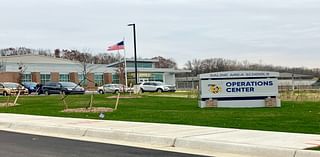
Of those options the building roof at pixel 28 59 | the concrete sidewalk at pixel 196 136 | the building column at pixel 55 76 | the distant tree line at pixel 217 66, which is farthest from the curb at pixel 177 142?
the distant tree line at pixel 217 66

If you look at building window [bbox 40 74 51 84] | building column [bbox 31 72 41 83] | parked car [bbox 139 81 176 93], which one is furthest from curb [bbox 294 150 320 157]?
building window [bbox 40 74 51 84]

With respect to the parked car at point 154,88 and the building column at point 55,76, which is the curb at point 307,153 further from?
the building column at point 55,76

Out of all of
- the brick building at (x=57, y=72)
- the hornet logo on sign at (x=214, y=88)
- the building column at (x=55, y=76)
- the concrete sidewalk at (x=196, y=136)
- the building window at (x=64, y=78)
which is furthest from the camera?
the building window at (x=64, y=78)

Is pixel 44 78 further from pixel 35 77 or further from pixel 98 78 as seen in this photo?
pixel 98 78

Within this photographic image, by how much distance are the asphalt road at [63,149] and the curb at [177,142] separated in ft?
2.74

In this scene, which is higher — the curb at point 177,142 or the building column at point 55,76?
the building column at point 55,76

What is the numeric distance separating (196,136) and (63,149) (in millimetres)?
3015

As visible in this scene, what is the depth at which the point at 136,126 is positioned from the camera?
14.2 meters

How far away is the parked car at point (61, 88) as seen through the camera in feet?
153

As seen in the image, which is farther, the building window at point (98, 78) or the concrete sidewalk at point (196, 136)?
the building window at point (98, 78)

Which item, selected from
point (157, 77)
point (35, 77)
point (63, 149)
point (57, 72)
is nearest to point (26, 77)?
point (35, 77)

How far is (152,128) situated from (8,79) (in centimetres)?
6499

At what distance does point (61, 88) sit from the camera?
1885 inches

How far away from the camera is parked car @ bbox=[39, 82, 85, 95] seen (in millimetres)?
46725
